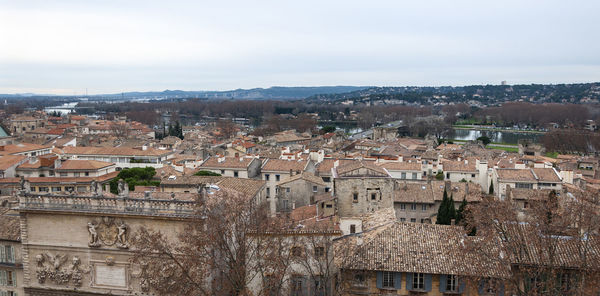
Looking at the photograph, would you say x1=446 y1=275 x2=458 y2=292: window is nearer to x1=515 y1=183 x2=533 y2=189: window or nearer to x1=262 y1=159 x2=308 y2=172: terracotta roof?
x1=262 y1=159 x2=308 y2=172: terracotta roof

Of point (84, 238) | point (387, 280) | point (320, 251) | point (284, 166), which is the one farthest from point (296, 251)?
point (284, 166)

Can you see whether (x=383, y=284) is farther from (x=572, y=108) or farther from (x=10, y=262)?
(x=572, y=108)

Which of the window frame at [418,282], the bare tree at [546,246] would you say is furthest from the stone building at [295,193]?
the bare tree at [546,246]

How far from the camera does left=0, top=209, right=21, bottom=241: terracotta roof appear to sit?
21.9 meters

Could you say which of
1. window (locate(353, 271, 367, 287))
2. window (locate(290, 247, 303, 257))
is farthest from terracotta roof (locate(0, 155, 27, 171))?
window (locate(353, 271, 367, 287))

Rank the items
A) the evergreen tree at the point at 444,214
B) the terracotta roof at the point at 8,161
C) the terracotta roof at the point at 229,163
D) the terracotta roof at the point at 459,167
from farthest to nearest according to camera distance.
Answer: the terracotta roof at the point at 459,167, the terracotta roof at the point at 8,161, the terracotta roof at the point at 229,163, the evergreen tree at the point at 444,214

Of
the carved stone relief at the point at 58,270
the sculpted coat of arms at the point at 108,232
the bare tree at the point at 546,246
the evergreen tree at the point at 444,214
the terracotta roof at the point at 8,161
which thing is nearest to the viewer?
the bare tree at the point at 546,246

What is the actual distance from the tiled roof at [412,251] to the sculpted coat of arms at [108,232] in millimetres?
8513

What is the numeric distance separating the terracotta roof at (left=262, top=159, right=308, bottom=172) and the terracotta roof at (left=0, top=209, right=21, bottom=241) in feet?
78.3

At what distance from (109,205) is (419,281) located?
12.2m

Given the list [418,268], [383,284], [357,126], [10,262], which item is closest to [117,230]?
[10,262]

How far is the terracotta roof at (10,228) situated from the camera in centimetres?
2188

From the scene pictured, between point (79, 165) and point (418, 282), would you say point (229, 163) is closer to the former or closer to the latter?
point (79, 165)

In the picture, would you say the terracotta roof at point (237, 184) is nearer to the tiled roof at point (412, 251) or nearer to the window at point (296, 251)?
the window at point (296, 251)
